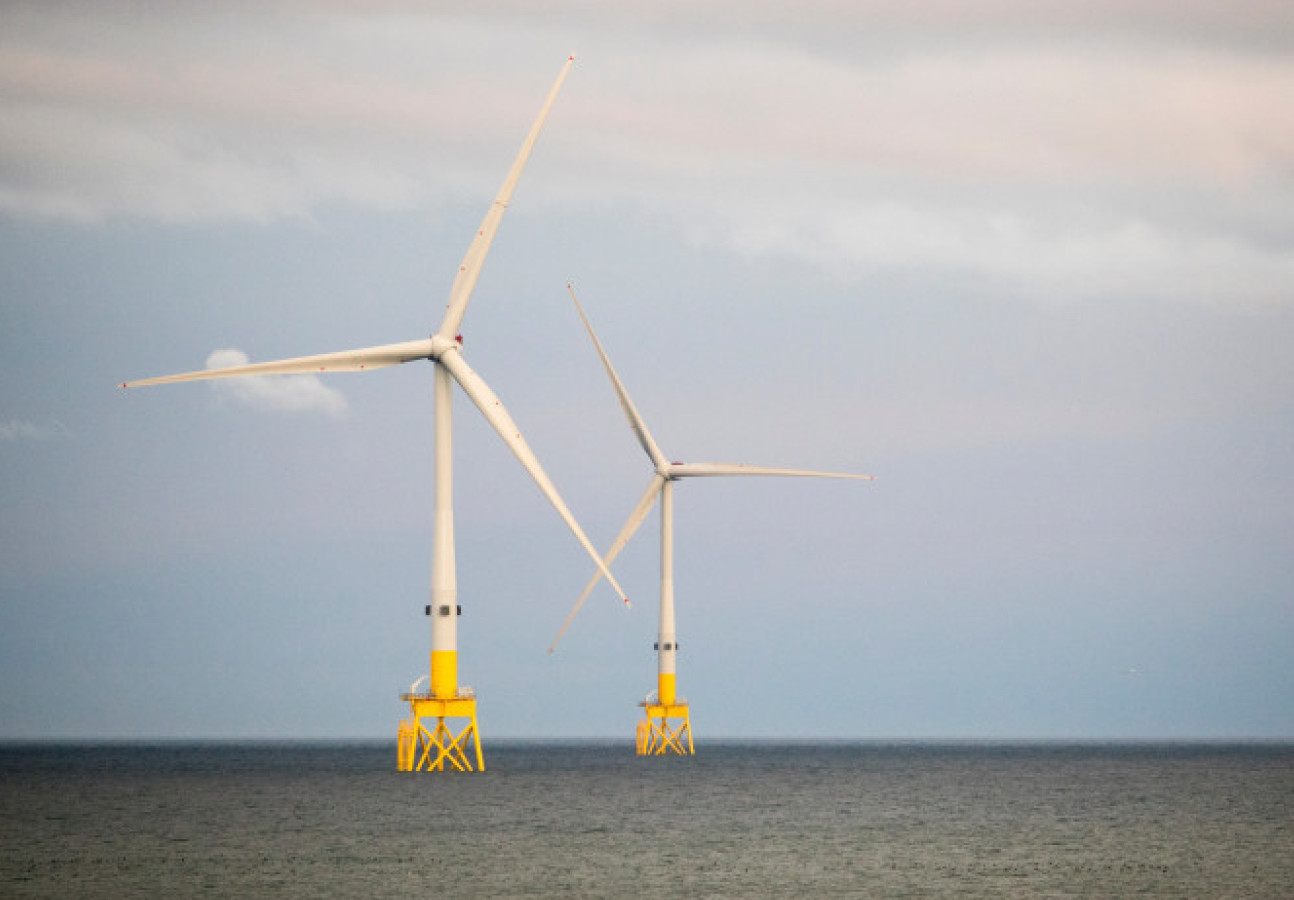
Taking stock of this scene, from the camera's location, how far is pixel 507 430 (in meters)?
114

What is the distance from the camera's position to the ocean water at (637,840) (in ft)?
232

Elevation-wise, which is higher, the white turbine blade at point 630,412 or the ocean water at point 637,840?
the white turbine blade at point 630,412

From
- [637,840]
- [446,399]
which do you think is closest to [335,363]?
[446,399]

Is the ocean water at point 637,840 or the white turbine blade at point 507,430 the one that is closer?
the ocean water at point 637,840

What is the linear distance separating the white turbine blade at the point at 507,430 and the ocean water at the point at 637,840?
55.5ft

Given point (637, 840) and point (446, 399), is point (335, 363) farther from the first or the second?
point (637, 840)

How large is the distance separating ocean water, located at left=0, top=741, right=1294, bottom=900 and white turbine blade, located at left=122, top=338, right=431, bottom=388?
27.1m

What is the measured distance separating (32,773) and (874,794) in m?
101

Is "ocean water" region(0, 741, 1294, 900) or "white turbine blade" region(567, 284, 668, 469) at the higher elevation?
"white turbine blade" region(567, 284, 668, 469)

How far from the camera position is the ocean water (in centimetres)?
7081

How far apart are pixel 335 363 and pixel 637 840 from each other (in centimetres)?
4126

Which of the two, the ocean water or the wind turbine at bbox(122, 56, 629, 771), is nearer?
the ocean water

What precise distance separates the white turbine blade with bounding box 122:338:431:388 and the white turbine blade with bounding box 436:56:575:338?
8.79 ft

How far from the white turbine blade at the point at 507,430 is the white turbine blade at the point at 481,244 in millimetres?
3284
